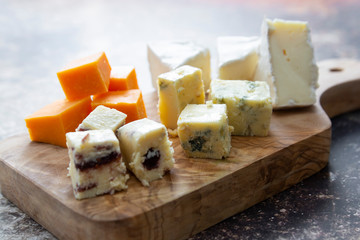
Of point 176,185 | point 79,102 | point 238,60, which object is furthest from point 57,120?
point 238,60

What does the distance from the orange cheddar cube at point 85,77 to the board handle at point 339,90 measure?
1.50 metres

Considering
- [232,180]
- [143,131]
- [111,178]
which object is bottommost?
[232,180]

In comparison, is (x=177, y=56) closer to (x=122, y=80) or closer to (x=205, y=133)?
(x=122, y=80)

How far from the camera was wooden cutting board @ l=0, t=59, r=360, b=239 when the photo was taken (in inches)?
78.9

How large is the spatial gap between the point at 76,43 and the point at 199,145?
9.80 ft

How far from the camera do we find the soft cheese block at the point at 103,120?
223 cm

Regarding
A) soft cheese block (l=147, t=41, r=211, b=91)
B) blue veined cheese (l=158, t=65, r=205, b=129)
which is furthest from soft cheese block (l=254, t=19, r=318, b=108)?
blue veined cheese (l=158, t=65, r=205, b=129)

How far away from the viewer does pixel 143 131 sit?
2.12 meters

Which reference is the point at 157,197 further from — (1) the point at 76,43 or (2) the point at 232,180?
(1) the point at 76,43

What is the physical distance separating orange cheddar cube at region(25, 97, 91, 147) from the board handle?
1.62 meters

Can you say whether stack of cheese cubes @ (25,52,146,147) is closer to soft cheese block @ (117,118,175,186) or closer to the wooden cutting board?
the wooden cutting board

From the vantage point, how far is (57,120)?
8.24 feet

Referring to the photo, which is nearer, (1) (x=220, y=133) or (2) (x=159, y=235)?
(2) (x=159, y=235)

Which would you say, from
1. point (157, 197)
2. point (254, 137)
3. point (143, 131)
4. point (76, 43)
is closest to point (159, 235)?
point (157, 197)
